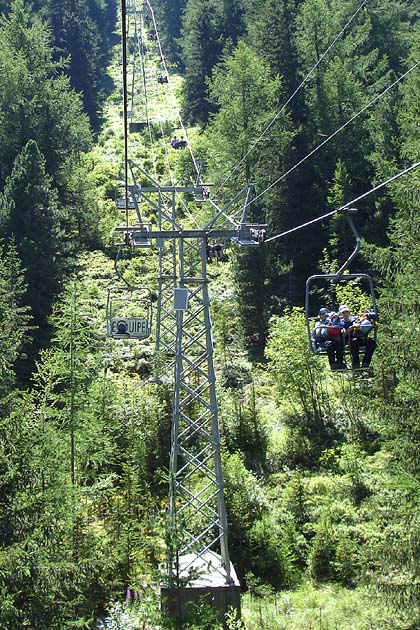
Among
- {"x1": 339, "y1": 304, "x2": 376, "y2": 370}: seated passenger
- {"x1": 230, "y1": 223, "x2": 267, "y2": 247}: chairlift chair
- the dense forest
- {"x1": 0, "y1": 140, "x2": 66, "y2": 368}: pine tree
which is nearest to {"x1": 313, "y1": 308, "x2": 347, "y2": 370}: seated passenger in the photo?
{"x1": 339, "y1": 304, "x2": 376, "y2": 370}: seated passenger

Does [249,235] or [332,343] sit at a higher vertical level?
[249,235]

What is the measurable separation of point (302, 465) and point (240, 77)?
21855mm

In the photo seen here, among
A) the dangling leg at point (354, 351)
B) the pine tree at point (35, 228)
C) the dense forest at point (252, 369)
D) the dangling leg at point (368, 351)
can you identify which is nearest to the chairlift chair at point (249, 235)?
the dangling leg at point (354, 351)

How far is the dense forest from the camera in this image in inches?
668

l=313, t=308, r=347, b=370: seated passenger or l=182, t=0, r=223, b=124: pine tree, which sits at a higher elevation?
l=182, t=0, r=223, b=124: pine tree

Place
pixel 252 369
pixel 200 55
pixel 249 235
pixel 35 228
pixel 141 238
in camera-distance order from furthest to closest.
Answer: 1. pixel 200 55
2. pixel 35 228
3. pixel 252 369
4. pixel 141 238
5. pixel 249 235

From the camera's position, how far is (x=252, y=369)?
33938 mm

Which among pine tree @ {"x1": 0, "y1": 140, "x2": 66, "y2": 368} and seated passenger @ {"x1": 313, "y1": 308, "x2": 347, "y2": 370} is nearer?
seated passenger @ {"x1": 313, "y1": 308, "x2": 347, "y2": 370}

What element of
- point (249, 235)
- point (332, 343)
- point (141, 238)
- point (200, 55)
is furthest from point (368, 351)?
point (200, 55)

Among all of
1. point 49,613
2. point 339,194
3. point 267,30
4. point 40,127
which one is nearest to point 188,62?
point 267,30

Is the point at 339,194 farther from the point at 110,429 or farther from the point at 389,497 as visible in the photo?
the point at 389,497

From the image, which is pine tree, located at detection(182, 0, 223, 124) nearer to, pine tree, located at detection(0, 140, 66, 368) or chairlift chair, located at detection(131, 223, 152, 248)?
Result: pine tree, located at detection(0, 140, 66, 368)

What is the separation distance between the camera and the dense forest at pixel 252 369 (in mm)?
16969

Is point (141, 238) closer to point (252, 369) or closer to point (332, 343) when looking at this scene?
point (332, 343)
